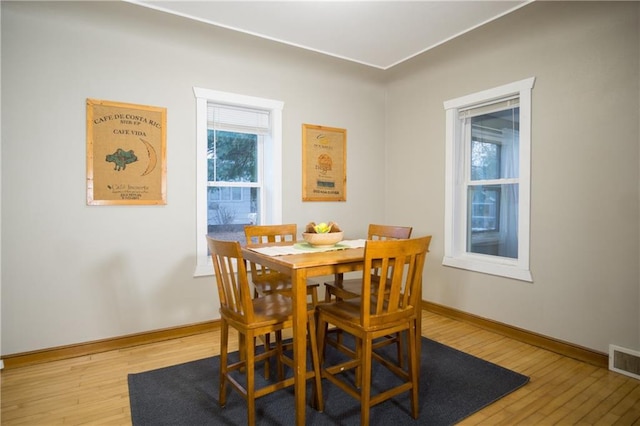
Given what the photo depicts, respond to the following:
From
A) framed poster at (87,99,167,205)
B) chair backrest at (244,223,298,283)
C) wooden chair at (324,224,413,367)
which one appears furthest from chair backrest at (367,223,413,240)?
framed poster at (87,99,167,205)

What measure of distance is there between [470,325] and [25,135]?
4.00 m

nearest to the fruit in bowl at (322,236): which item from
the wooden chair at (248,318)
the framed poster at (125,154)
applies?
the wooden chair at (248,318)

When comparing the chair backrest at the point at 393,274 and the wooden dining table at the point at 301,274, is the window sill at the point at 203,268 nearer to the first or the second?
the wooden dining table at the point at 301,274

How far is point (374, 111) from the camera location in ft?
14.5

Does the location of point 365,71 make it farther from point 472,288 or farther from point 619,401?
point 619,401

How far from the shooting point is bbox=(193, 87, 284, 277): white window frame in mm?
3324

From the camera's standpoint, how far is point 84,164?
2.86m

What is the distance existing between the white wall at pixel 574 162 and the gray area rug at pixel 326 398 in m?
0.79

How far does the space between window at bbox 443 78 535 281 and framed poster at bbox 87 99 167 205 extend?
9.01 feet

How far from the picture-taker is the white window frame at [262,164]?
3.32 metres

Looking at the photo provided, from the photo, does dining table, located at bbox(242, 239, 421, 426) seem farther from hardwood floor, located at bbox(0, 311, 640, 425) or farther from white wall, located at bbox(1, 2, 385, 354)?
white wall, located at bbox(1, 2, 385, 354)

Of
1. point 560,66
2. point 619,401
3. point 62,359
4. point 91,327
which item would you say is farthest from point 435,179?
point 62,359

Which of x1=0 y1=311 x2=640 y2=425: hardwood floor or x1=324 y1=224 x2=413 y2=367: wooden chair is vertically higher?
x1=324 y1=224 x2=413 y2=367: wooden chair

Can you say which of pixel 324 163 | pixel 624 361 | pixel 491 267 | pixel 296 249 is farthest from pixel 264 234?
pixel 624 361
